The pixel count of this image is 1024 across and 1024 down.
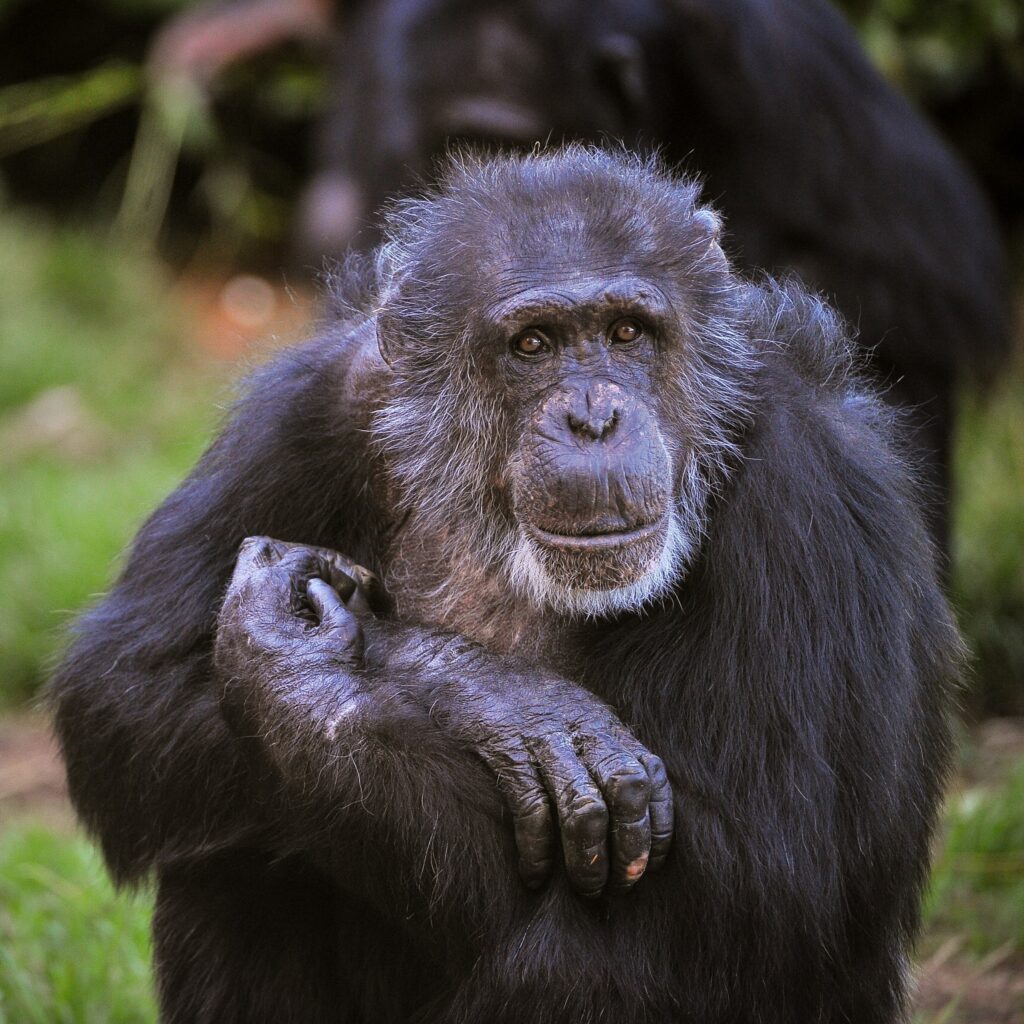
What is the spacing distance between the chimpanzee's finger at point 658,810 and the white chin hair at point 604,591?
1.20ft

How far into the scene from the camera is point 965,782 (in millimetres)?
6270

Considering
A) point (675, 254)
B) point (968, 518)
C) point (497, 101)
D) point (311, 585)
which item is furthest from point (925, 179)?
point (311, 585)

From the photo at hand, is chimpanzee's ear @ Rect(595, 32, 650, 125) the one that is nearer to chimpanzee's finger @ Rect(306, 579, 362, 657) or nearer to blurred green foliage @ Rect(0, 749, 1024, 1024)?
blurred green foliage @ Rect(0, 749, 1024, 1024)

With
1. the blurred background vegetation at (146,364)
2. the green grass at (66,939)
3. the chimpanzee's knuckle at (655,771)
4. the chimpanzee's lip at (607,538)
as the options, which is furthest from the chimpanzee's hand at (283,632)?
the green grass at (66,939)

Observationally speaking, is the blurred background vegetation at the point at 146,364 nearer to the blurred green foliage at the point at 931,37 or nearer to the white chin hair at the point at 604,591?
the blurred green foliage at the point at 931,37

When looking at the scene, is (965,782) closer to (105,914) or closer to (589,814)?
(105,914)

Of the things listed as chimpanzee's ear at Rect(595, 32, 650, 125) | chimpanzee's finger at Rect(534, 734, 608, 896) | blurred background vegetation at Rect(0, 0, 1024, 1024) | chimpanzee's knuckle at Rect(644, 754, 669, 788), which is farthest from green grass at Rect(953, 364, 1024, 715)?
chimpanzee's finger at Rect(534, 734, 608, 896)

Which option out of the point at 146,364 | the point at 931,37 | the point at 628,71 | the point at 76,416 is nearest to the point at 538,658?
the point at 628,71

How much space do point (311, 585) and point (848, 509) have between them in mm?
1204

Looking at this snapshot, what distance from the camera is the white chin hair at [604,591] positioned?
3484mm

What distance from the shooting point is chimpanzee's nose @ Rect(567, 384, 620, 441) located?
3.44 metres

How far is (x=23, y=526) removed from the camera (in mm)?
8227

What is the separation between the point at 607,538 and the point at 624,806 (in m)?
0.58

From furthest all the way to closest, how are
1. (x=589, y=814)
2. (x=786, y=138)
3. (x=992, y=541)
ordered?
(x=992, y=541) < (x=786, y=138) < (x=589, y=814)
